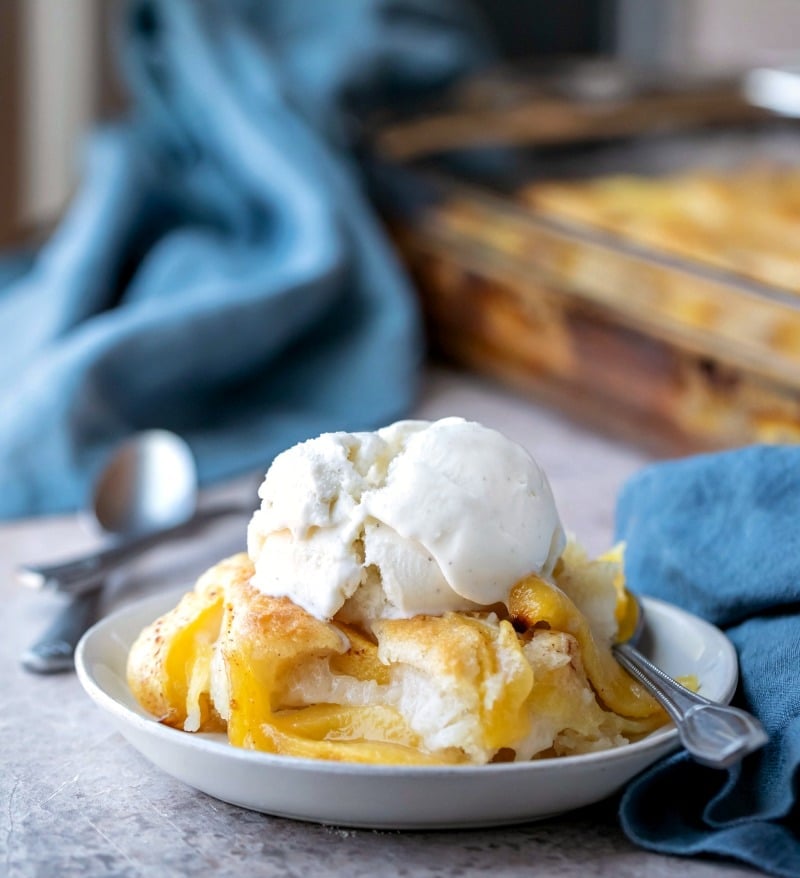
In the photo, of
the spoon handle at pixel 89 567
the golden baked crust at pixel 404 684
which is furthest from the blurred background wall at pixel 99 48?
the golden baked crust at pixel 404 684

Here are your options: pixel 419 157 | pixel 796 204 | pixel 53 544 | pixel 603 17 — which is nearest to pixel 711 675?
pixel 53 544

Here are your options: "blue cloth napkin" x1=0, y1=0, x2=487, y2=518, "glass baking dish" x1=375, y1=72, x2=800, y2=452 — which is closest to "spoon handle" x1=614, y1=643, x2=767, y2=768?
"glass baking dish" x1=375, y1=72, x2=800, y2=452

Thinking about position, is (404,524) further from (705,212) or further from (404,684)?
(705,212)

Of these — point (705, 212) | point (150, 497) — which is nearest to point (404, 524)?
point (150, 497)

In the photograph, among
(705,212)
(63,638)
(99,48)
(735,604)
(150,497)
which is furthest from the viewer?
(99,48)

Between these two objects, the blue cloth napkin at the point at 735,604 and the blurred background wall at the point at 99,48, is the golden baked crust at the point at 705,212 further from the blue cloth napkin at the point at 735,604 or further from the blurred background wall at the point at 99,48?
the blurred background wall at the point at 99,48

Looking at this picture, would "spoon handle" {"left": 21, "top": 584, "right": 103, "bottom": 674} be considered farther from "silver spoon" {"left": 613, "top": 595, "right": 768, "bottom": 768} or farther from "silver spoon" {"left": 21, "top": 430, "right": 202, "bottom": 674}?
"silver spoon" {"left": 613, "top": 595, "right": 768, "bottom": 768}
